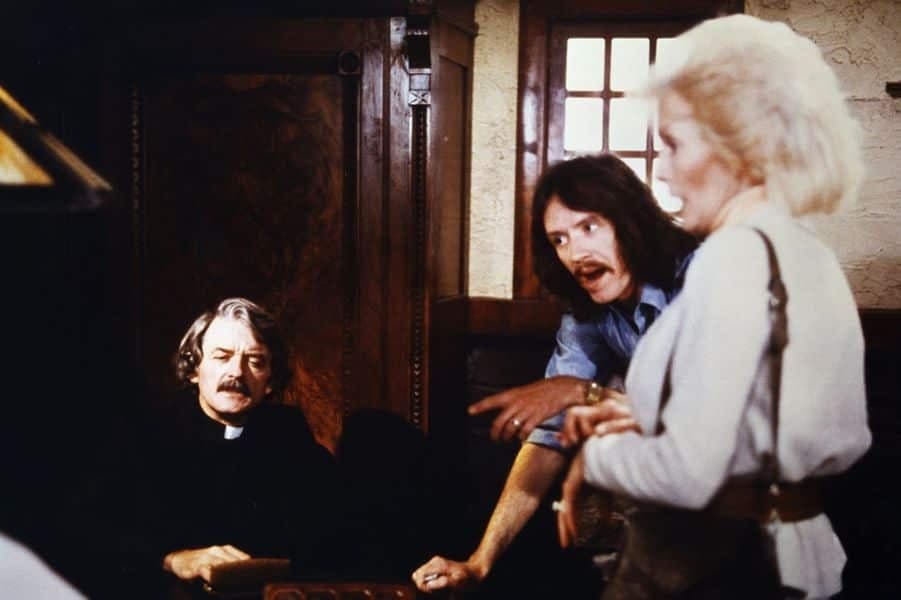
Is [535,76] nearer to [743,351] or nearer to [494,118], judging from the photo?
[494,118]

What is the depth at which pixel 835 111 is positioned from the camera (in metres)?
1.24

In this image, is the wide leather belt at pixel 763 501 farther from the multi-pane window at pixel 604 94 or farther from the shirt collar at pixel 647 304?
the multi-pane window at pixel 604 94

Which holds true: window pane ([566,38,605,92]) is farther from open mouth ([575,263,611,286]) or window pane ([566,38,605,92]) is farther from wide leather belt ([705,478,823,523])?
wide leather belt ([705,478,823,523])

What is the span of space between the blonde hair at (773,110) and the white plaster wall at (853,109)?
3.78 ft

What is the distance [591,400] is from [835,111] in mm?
591

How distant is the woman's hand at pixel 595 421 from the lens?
1315 mm

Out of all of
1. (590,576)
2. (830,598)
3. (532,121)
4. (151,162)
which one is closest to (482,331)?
(532,121)

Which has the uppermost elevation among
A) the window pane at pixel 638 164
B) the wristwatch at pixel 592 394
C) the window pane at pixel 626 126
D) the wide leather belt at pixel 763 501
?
the window pane at pixel 626 126

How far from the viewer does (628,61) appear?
2.42m

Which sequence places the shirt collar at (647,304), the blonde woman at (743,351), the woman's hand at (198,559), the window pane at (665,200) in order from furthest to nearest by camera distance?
the window pane at (665,200) < the woman's hand at (198,559) < the shirt collar at (647,304) < the blonde woman at (743,351)

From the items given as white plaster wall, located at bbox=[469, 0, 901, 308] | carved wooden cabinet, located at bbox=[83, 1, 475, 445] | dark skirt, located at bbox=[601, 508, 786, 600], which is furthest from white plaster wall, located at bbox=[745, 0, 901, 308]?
dark skirt, located at bbox=[601, 508, 786, 600]

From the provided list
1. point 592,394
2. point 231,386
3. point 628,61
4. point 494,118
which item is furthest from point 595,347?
point 494,118

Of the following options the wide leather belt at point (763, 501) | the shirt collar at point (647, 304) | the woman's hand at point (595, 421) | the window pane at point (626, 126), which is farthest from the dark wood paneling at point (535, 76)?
the wide leather belt at point (763, 501)

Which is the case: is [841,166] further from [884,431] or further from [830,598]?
[884,431]
